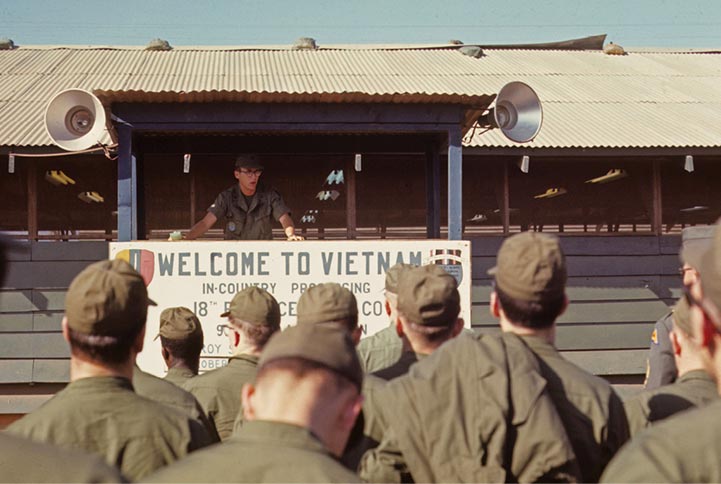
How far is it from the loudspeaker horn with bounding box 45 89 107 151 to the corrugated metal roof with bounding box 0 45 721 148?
191 mm

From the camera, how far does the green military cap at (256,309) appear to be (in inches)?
168

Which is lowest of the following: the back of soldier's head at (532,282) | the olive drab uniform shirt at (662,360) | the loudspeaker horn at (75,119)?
the olive drab uniform shirt at (662,360)

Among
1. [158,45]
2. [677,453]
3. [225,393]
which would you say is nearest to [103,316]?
[225,393]

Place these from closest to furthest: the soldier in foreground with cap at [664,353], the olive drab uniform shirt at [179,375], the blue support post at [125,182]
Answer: the olive drab uniform shirt at [179,375]
the soldier in foreground with cap at [664,353]
the blue support post at [125,182]

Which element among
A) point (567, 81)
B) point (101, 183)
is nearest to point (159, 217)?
point (101, 183)

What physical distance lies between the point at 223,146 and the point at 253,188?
5.33 ft

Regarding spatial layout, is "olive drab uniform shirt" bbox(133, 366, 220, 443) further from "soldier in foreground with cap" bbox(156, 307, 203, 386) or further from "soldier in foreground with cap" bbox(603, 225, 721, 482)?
"soldier in foreground with cap" bbox(603, 225, 721, 482)

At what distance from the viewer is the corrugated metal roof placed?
28.5ft

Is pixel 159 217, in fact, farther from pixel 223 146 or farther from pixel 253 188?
pixel 253 188

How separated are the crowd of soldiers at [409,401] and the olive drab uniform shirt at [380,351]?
1.36m

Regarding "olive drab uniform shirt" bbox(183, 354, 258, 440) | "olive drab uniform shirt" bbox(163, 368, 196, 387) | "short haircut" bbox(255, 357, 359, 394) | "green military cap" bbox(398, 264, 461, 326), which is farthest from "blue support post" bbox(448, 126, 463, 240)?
"short haircut" bbox(255, 357, 359, 394)

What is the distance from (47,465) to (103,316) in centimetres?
107

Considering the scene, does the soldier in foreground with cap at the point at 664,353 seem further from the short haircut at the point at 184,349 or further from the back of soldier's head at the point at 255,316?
the short haircut at the point at 184,349

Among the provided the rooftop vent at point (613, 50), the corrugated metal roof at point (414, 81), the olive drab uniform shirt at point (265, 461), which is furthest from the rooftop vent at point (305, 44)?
the olive drab uniform shirt at point (265, 461)
